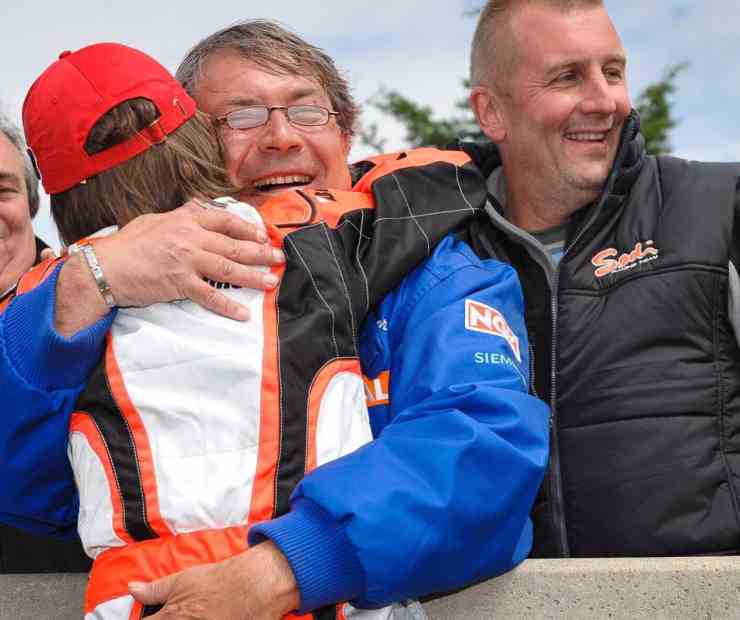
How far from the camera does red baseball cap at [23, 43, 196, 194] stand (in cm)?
221

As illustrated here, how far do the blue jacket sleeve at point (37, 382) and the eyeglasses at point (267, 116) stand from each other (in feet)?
2.83

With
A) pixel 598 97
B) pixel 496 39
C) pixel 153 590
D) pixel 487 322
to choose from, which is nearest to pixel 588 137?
pixel 598 97

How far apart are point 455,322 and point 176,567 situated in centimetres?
Answer: 78

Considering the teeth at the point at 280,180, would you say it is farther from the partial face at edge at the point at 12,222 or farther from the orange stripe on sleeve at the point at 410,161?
the partial face at edge at the point at 12,222

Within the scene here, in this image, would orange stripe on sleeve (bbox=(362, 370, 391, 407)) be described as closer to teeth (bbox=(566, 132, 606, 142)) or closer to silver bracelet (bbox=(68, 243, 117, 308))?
silver bracelet (bbox=(68, 243, 117, 308))

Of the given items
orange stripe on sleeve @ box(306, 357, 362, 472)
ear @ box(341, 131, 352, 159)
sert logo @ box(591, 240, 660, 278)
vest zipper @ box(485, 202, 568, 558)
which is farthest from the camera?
ear @ box(341, 131, 352, 159)

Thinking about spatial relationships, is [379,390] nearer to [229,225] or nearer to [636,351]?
[229,225]

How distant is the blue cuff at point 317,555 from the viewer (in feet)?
5.97

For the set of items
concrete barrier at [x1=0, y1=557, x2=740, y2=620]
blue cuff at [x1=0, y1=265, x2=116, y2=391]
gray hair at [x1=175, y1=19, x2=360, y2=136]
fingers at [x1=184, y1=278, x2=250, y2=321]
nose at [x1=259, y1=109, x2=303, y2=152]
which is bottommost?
concrete barrier at [x1=0, y1=557, x2=740, y2=620]

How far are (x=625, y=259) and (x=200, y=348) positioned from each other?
140 centimetres

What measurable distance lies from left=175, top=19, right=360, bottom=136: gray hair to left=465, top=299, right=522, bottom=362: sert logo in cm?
106

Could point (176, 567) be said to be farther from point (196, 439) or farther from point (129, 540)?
point (196, 439)

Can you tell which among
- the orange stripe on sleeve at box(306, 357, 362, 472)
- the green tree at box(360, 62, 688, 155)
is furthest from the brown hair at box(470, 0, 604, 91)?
the green tree at box(360, 62, 688, 155)

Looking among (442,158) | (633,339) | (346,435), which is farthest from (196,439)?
(633,339)
